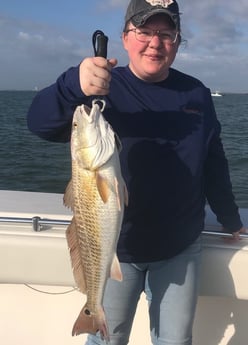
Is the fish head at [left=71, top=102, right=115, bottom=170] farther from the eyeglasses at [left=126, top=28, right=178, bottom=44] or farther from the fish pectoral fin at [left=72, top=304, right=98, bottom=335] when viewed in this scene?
the fish pectoral fin at [left=72, top=304, right=98, bottom=335]

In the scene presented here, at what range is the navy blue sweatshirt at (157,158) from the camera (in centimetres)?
223

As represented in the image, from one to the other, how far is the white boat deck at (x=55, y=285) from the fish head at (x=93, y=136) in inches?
38.5

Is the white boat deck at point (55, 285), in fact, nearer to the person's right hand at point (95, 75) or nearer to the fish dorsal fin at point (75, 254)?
the fish dorsal fin at point (75, 254)

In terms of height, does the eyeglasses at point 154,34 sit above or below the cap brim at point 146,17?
below

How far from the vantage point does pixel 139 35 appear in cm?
218

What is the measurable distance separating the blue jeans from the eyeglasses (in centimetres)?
101

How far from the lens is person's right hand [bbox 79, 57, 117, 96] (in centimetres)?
176

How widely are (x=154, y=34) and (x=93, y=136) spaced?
65 cm

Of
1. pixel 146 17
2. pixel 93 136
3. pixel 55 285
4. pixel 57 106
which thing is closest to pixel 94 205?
pixel 93 136

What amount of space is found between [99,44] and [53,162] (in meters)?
11.3

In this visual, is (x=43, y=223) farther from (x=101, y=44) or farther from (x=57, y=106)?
(x=101, y=44)

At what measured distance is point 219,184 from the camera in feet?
8.34

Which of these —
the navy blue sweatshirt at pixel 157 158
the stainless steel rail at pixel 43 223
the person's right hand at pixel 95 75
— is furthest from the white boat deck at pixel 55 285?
the person's right hand at pixel 95 75

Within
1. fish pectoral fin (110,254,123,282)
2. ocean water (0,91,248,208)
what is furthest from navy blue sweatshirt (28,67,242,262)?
ocean water (0,91,248,208)
